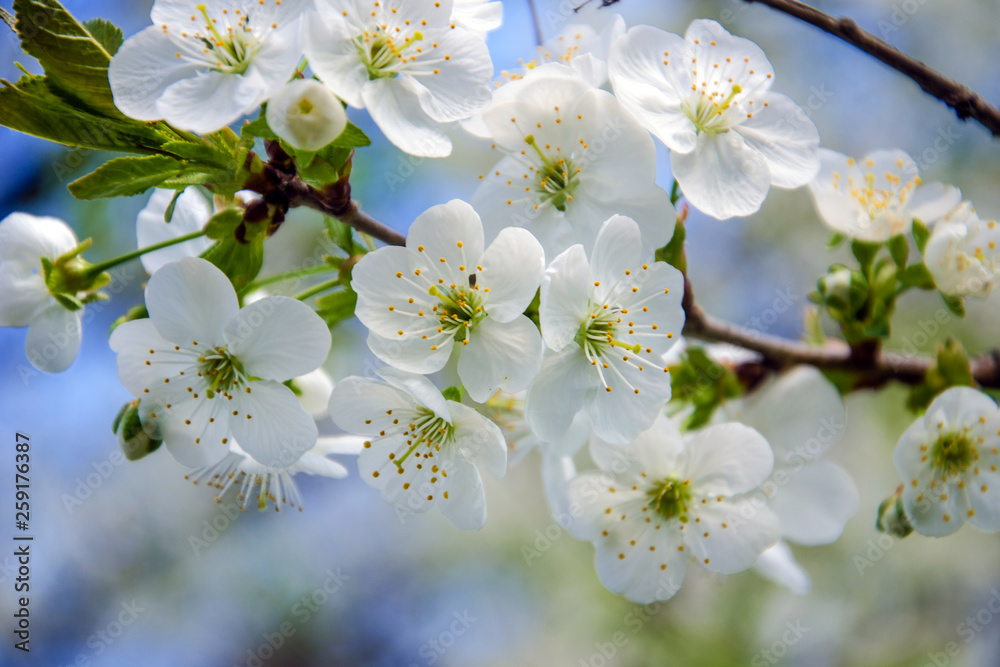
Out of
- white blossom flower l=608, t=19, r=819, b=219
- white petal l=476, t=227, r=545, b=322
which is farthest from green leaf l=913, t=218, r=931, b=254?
white petal l=476, t=227, r=545, b=322

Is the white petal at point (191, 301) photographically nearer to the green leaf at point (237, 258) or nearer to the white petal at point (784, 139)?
the green leaf at point (237, 258)

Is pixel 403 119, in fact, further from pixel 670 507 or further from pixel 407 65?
pixel 670 507

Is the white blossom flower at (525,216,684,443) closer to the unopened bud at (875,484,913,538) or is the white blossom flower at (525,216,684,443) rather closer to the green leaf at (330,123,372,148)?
the green leaf at (330,123,372,148)

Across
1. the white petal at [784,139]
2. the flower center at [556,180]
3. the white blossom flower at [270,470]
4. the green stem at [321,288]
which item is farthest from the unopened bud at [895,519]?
the green stem at [321,288]

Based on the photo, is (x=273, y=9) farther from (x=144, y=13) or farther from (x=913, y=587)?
(x=913, y=587)

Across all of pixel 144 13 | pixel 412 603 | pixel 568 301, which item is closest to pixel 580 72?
pixel 568 301

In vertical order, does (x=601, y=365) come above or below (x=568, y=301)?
below
